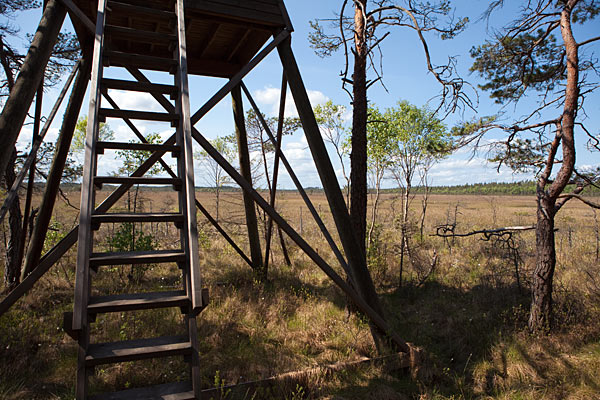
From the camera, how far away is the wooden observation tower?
7.45ft

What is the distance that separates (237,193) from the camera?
12.3m

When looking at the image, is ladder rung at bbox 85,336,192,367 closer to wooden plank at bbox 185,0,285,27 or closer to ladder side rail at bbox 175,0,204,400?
ladder side rail at bbox 175,0,204,400

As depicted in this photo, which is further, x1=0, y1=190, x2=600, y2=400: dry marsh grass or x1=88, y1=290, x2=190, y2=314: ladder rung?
x1=0, y1=190, x2=600, y2=400: dry marsh grass

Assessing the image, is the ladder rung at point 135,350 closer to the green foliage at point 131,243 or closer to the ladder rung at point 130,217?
the ladder rung at point 130,217

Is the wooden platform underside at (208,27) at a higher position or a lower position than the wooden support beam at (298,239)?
higher

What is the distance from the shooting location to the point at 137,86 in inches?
134

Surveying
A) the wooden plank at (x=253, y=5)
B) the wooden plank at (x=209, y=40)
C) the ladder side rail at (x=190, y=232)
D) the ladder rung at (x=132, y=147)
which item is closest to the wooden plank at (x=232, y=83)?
the wooden plank at (x=253, y=5)

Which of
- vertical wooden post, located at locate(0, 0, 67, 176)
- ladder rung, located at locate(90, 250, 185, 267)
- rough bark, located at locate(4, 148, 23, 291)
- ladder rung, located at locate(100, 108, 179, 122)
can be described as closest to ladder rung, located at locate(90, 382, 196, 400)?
ladder rung, located at locate(90, 250, 185, 267)

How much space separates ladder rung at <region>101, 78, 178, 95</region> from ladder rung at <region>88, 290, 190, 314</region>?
6.85ft

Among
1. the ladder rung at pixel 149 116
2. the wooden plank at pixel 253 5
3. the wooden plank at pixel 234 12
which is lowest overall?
the ladder rung at pixel 149 116

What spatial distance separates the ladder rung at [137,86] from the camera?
10.6ft

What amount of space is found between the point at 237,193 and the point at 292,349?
8085 millimetres

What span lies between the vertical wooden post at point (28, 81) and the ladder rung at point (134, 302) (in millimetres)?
1732

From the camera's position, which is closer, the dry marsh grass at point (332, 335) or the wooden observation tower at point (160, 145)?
the wooden observation tower at point (160, 145)
